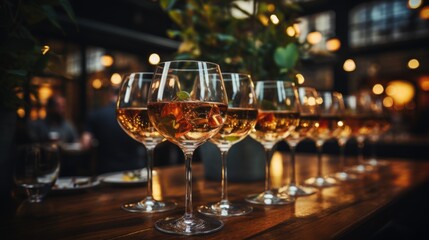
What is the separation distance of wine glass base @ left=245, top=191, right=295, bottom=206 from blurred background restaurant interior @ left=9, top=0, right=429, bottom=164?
63 centimetres

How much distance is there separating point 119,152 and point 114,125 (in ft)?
0.87

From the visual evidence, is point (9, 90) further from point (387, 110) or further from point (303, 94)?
point (387, 110)

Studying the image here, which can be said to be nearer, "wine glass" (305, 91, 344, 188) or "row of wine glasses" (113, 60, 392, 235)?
"row of wine glasses" (113, 60, 392, 235)

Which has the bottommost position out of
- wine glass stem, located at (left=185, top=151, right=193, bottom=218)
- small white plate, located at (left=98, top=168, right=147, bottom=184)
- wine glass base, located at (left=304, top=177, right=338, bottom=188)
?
wine glass base, located at (left=304, top=177, right=338, bottom=188)

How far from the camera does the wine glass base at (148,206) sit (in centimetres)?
86

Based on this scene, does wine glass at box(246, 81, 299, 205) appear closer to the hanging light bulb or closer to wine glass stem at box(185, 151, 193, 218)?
wine glass stem at box(185, 151, 193, 218)

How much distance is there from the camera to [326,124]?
4.54 feet

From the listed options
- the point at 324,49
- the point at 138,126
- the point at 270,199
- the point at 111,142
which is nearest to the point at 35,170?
the point at 138,126

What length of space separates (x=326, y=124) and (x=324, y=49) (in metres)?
0.77

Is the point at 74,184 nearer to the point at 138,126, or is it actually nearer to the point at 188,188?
the point at 138,126

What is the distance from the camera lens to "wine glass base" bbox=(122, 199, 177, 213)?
0.86 m

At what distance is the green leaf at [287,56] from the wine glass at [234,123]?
368mm

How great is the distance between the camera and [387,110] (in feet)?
6.42

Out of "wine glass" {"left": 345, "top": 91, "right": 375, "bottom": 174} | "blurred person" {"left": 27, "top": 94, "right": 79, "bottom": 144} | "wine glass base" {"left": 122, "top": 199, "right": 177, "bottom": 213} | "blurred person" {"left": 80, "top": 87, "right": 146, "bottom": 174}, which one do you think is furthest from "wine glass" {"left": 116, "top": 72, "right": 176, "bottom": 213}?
"blurred person" {"left": 27, "top": 94, "right": 79, "bottom": 144}
